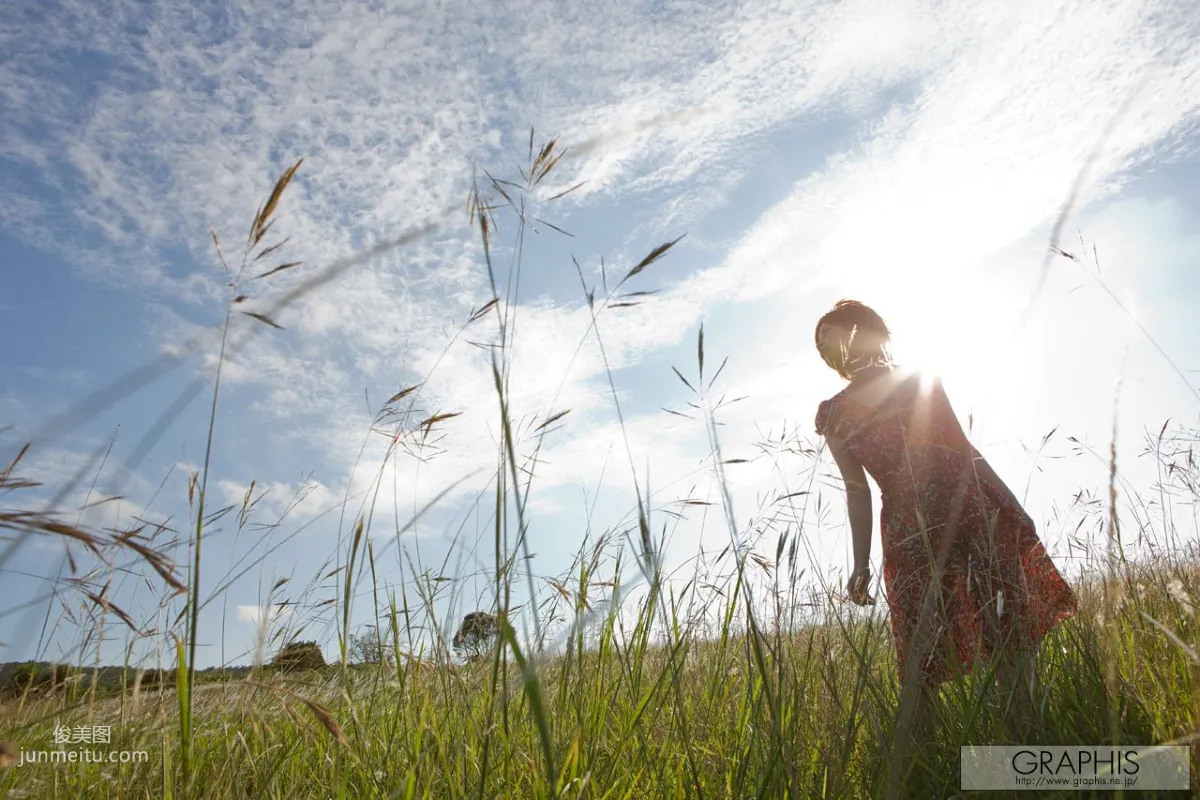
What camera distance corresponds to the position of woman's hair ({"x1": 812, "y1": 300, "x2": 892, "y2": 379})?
11.6 feet

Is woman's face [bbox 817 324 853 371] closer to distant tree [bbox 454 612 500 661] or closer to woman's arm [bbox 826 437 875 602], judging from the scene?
woman's arm [bbox 826 437 875 602]

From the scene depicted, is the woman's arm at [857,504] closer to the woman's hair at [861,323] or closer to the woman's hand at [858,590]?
the woman's hand at [858,590]

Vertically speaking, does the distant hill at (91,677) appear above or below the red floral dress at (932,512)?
below

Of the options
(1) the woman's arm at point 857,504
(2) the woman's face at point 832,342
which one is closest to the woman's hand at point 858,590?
(1) the woman's arm at point 857,504

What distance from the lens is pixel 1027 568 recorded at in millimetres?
2768

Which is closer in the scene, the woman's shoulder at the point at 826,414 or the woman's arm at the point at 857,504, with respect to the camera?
the woman's arm at the point at 857,504

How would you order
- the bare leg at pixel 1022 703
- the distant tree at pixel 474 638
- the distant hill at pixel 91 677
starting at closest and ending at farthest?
the bare leg at pixel 1022 703
the distant hill at pixel 91 677
the distant tree at pixel 474 638

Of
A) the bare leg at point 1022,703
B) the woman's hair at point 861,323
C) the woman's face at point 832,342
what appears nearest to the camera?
the bare leg at point 1022,703

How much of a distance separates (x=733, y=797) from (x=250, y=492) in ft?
6.02

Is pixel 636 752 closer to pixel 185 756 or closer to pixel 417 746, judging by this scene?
pixel 417 746

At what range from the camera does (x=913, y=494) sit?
313 cm

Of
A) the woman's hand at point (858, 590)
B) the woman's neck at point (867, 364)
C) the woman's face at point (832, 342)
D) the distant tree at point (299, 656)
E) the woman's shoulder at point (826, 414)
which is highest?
the woman's face at point (832, 342)

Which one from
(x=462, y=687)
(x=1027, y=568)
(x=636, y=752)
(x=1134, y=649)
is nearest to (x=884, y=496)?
(x=1027, y=568)

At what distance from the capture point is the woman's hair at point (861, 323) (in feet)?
11.6
